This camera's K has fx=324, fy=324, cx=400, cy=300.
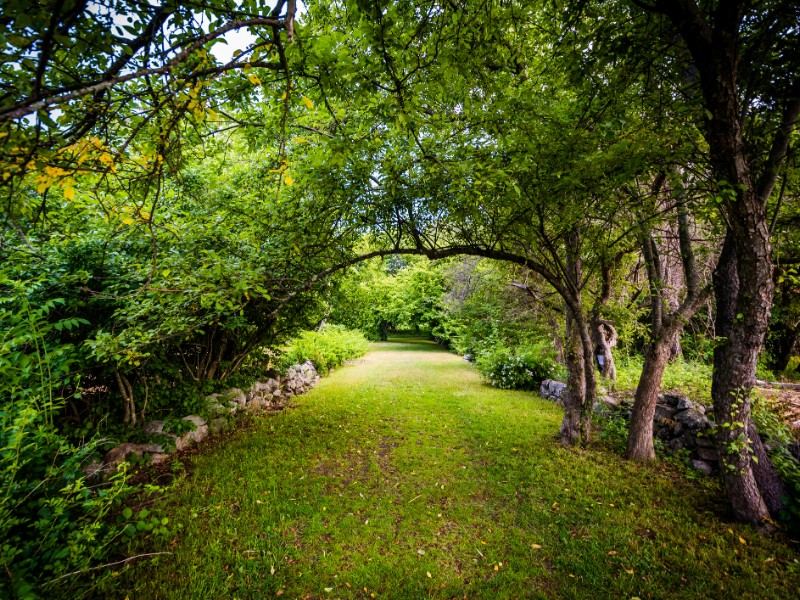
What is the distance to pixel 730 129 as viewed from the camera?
117 inches

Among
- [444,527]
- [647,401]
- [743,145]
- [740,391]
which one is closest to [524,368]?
[647,401]

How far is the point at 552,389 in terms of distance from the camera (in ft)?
32.1

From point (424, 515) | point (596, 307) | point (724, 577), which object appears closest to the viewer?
point (724, 577)

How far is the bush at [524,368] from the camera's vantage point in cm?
1110

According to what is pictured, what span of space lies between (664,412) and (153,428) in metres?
8.90

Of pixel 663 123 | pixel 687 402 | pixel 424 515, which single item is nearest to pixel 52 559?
pixel 424 515

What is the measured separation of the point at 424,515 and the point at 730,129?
5.15 m

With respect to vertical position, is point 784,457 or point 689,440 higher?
point 784,457

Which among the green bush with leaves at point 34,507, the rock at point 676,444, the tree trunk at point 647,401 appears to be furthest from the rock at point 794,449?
the green bush with leaves at point 34,507

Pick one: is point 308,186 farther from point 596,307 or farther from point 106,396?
point 596,307

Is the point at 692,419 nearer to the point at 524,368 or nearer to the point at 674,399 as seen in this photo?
the point at 674,399

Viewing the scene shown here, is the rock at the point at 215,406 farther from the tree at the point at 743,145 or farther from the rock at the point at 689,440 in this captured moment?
the rock at the point at 689,440

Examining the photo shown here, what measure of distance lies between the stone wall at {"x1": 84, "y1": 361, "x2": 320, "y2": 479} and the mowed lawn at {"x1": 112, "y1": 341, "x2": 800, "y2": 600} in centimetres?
Answer: 50

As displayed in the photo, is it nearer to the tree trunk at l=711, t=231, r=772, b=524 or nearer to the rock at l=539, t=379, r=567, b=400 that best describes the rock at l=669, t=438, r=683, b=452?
the tree trunk at l=711, t=231, r=772, b=524
